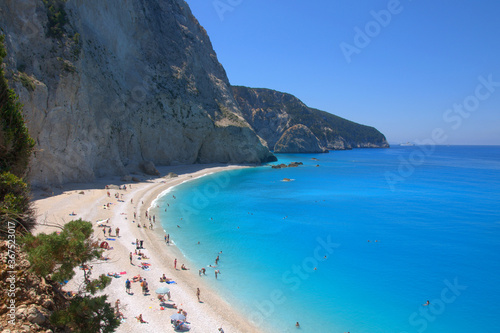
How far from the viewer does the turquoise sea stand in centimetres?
1602

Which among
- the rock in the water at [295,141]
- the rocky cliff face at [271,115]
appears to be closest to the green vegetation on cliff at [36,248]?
the rocky cliff face at [271,115]

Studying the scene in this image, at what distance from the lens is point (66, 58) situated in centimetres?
3725

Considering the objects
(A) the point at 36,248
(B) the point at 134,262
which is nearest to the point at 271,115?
(B) the point at 134,262

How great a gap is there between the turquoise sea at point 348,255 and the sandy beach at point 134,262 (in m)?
1.44

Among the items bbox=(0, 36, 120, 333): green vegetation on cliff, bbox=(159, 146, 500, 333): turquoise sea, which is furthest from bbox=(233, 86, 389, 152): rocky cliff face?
bbox=(0, 36, 120, 333): green vegetation on cliff

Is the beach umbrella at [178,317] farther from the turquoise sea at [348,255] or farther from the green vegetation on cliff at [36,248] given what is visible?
the green vegetation on cliff at [36,248]

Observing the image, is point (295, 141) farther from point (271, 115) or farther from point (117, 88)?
point (117, 88)

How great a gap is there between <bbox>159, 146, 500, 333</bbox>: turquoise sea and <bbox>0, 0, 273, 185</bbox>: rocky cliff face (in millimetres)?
13804

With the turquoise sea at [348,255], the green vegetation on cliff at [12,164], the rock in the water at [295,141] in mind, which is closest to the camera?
the green vegetation on cliff at [12,164]

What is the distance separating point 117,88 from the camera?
162 ft

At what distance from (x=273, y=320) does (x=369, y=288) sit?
24.9 feet

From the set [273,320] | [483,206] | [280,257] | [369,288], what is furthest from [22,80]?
[483,206]

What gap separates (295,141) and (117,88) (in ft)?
358

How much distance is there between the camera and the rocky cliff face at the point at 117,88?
33062 millimetres
